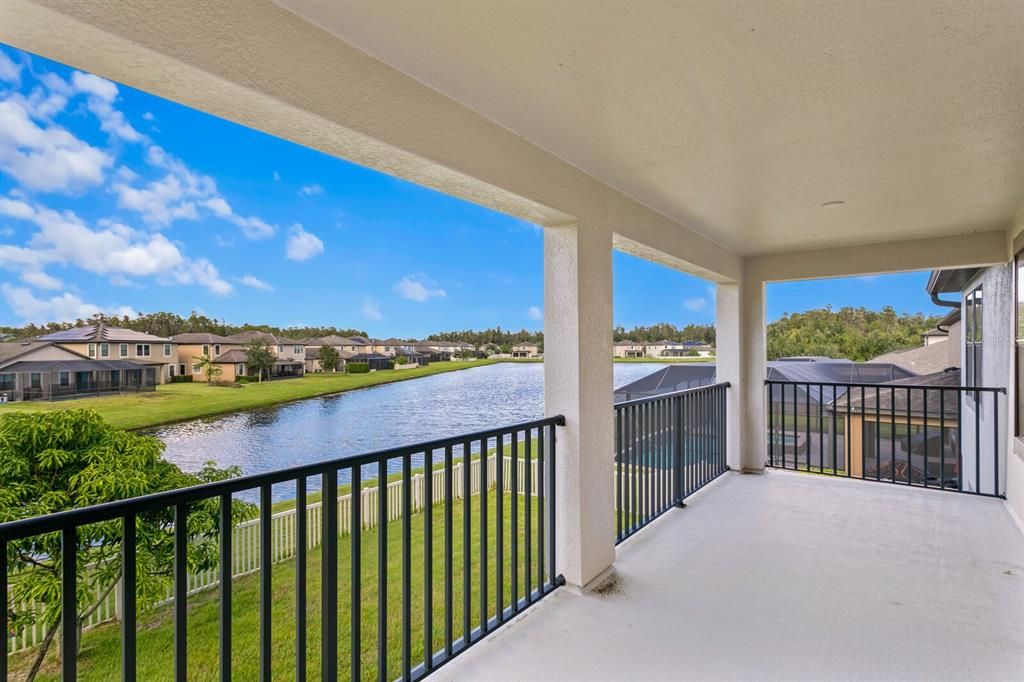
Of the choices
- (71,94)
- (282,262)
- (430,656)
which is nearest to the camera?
(71,94)

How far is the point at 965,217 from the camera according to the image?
143 inches

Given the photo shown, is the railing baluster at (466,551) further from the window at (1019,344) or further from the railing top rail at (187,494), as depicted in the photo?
the window at (1019,344)

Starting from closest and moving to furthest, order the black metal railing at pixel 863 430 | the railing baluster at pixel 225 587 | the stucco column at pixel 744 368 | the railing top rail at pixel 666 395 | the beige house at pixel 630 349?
the railing baluster at pixel 225 587 → the railing top rail at pixel 666 395 → the beige house at pixel 630 349 → the black metal railing at pixel 863 430 → the stucco column at pixel 744 368

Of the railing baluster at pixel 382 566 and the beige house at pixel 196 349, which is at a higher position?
the beige house at pixel 196 349

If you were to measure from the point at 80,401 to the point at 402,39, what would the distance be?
1.54 metres

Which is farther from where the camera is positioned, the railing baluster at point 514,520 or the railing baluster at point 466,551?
the railing baluster at point 514,520

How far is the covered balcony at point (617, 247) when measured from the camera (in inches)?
55.3

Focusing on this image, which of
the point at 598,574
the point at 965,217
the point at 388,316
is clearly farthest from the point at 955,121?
the point at 388,316

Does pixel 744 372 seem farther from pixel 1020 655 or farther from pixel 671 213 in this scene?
pixel 1020 655

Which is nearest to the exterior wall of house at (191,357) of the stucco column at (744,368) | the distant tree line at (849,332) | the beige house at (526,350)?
the beige house at (526,350)

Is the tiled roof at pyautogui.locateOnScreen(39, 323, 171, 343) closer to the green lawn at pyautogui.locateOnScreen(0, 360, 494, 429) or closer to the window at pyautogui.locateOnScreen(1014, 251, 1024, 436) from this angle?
the green lawn at pyautogui.locateOnScreen(0, 360, 494, 429)

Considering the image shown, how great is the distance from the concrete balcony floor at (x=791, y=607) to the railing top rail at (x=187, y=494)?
3.07 ft

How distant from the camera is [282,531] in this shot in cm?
233

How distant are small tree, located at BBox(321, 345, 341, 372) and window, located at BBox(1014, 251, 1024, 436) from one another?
458cm
